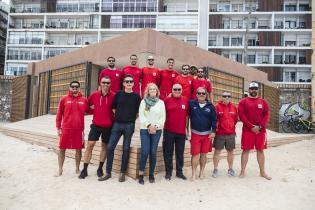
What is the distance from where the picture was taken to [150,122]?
17.8 feet

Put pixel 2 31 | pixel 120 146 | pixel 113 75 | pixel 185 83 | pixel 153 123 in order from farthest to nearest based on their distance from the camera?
pixel 2 31
pixel 113 75
pixel 185 83
pixel 120 146
pixel 153 123

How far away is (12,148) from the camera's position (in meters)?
8.70

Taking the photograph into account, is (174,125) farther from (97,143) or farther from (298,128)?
(298,128)

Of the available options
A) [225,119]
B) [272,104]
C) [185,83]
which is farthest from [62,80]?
[272,104]

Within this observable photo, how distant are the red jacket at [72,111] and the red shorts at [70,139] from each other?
0.31ft

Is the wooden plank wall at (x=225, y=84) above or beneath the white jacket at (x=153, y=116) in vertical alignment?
above

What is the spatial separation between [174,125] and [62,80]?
31.6 ft

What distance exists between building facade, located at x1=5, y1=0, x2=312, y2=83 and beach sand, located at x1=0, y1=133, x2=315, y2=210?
91.8 feet

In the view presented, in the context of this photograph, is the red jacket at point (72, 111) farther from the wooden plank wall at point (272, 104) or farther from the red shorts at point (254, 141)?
the wooden plank wall at point (272, 104)

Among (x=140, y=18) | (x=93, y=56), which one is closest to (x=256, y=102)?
(x=93, y=56)

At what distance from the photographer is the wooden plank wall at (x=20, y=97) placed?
1764cm

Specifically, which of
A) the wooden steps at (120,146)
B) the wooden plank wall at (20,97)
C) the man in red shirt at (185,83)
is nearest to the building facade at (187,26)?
the wooden plank wall at (20,97)

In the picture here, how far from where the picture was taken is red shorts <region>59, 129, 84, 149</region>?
579cm

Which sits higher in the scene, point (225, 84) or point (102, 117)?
point (225, 84)
